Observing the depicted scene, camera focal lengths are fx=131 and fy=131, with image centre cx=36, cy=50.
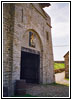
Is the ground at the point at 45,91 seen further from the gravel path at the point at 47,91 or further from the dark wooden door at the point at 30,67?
the dark wooden door at the point at 30,67

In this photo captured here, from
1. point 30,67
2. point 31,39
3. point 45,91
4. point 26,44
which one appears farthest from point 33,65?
point 45,91

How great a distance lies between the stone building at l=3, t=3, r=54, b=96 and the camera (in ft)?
24.7

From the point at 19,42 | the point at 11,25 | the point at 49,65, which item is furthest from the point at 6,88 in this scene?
the point at 49,65

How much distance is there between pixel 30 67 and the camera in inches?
493

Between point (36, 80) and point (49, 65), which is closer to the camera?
point (36, 80)

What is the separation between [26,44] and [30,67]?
11.6ft

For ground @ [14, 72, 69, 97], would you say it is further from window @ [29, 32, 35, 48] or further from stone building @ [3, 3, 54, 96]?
window @ [29, 32, 35, 48]

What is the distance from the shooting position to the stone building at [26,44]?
7520 mm

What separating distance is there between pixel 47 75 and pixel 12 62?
612 cm

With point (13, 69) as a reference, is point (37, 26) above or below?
above

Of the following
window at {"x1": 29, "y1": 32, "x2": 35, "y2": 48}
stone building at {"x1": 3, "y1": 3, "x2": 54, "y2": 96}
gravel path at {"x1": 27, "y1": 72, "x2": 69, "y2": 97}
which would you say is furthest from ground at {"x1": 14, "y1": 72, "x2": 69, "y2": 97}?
window at {"x1": 29, "y1": 32, "x2": 35, "y2": 48}

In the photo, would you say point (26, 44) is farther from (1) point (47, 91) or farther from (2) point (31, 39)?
(1) point (47, 91)

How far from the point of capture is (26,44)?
9.68 meters

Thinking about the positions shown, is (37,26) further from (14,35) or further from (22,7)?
(14,35)
